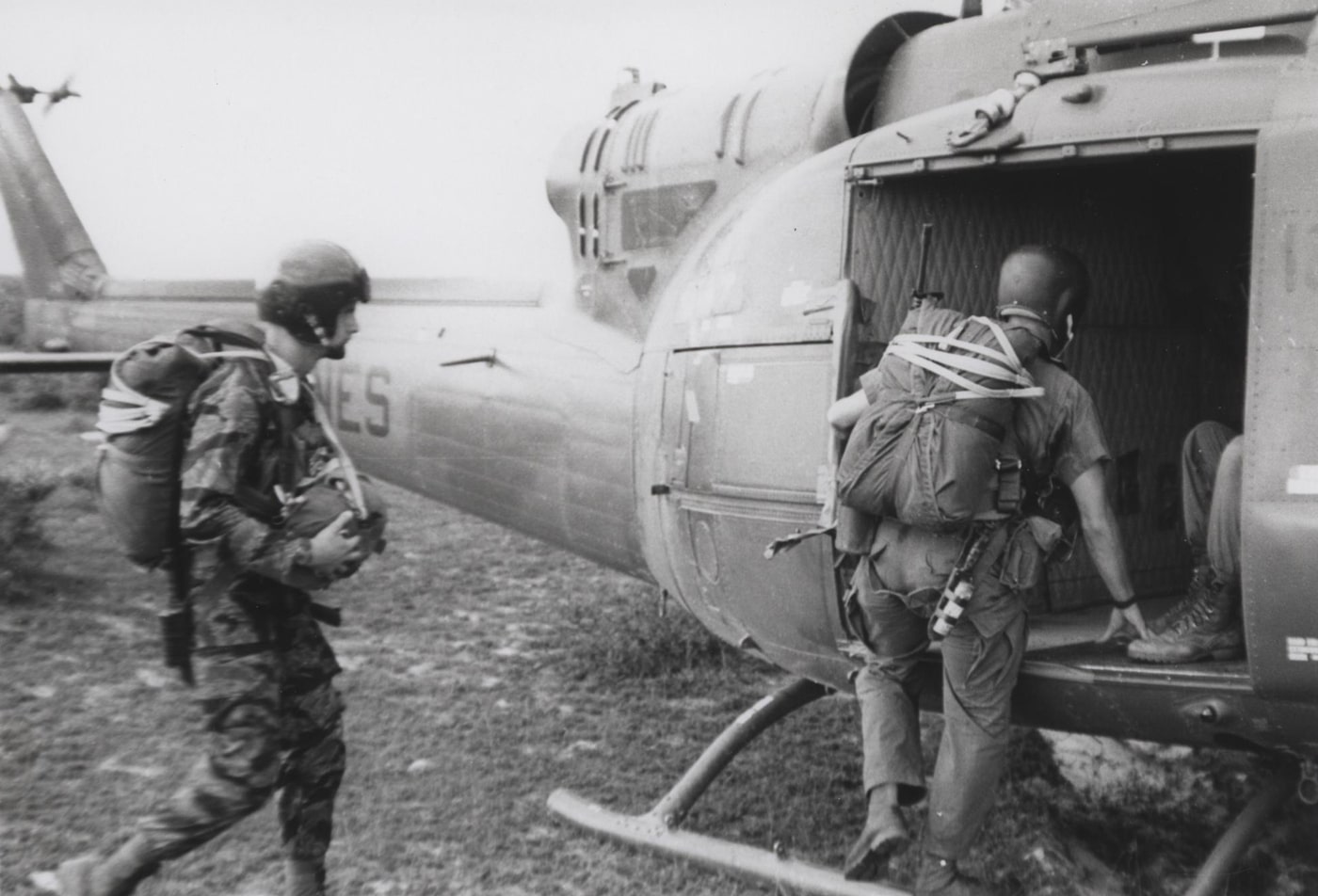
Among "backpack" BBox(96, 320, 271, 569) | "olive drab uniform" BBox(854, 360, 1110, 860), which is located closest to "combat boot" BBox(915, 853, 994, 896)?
"olive drab uniform" BBox(854, 360, 1110, 860)

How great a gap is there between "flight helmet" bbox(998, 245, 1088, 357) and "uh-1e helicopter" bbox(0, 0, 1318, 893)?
233 millimetres

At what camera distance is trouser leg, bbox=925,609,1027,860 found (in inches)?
120

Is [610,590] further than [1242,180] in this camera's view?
Yes

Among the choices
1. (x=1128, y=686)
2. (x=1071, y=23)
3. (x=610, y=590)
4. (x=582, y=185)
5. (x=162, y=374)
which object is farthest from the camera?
(x=610, y=590)

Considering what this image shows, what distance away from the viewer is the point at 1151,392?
14.7ft

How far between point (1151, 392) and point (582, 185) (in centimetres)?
217

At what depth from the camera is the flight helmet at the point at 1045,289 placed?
3172 mm

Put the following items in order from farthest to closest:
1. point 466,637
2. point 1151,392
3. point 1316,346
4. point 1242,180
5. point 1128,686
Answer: point 466,637 < point 1151,392 < point 1242,180 < point 1128,686 < point 1316,346

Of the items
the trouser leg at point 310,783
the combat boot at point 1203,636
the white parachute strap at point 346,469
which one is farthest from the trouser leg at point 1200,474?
the trouser leg at point 310,783

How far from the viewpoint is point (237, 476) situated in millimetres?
2889

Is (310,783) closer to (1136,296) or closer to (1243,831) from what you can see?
(1243,831)

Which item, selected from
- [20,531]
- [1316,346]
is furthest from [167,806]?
[20,531]

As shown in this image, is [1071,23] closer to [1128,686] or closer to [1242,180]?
[1242,180]

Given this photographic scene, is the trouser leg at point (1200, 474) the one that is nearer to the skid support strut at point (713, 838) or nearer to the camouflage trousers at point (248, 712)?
the skid support strut at point (713, 838)
